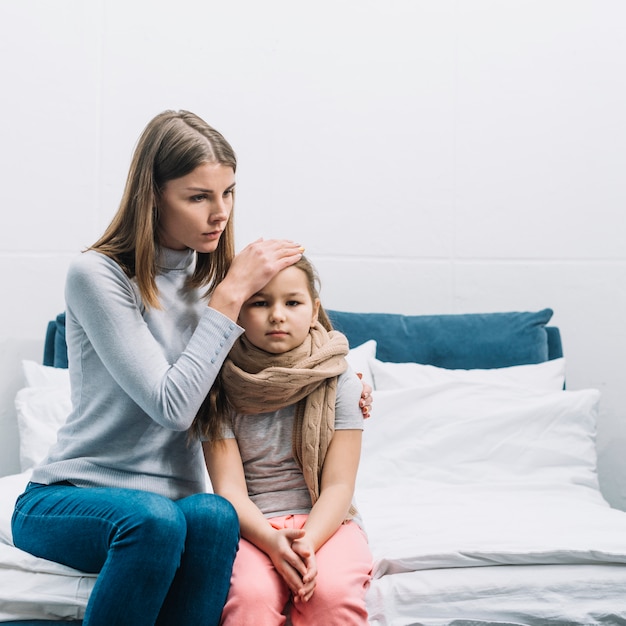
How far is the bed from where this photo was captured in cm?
155

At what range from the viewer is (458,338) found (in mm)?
2523

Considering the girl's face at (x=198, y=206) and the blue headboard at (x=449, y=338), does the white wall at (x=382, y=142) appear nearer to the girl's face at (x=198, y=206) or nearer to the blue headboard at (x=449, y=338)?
the blue headboard at (x=449, y=338)

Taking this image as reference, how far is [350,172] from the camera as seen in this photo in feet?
9.25

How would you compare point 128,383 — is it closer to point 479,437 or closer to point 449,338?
point 479,437

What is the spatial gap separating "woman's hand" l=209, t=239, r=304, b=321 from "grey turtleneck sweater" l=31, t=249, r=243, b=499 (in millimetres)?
38

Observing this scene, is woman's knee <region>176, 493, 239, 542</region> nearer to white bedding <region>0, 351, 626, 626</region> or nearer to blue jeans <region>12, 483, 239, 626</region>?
blue jeans <region>12, 483, 239, 626</region>

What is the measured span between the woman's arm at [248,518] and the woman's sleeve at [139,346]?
14 cm

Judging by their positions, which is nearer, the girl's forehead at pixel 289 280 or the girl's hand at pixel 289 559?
the girl's hand at pixel 289 559

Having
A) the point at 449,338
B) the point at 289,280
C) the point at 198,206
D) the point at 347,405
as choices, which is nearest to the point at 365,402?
the point at 347,405

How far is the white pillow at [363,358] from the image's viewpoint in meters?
2.40

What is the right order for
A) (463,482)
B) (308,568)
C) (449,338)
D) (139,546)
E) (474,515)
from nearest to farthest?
(139,546)
(308,568)
(474,515)
(463,482)
(449,338)

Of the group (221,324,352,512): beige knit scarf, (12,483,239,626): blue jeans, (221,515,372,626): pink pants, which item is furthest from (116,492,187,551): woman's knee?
(221,324,352,512): beige knit scarf

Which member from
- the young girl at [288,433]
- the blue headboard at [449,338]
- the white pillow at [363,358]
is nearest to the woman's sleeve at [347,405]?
the young girl at [288,433]

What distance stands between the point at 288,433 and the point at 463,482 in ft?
2.43
